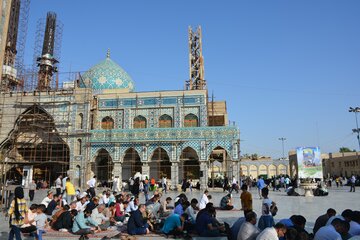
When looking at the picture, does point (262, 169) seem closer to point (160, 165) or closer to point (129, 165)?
point (160, 165)

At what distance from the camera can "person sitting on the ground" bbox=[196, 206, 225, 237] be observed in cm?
775

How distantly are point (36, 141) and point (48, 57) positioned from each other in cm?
1293

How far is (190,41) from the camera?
134 feet

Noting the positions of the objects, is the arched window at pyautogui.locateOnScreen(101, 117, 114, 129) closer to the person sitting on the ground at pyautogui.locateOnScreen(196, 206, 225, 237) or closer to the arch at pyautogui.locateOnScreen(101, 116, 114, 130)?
the arch at pyautogui.locateOnScreen(101, 116, 114, 130)

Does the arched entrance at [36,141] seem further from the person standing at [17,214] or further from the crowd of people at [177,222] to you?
the person standing at [17,214]

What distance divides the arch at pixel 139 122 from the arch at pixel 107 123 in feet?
7.21

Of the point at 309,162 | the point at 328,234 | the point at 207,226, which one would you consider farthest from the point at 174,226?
the point at 309,162

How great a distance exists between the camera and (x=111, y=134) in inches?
1144

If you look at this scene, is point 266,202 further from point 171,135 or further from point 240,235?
point 171,135

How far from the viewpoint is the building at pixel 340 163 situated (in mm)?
44931

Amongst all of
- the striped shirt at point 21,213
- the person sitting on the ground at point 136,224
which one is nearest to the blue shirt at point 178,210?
the person sitting on the ground at point 136,224

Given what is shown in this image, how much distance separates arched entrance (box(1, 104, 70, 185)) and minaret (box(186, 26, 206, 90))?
15546mm

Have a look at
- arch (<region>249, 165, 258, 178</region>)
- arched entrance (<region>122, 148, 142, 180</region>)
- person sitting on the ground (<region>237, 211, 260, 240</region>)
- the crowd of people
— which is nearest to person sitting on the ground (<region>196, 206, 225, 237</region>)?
the crowd of people

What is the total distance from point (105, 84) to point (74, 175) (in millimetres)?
11434
